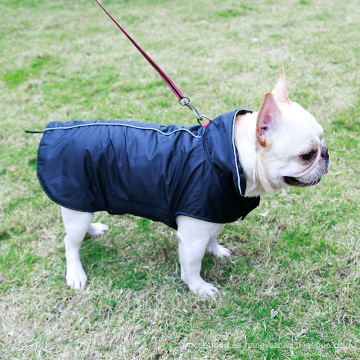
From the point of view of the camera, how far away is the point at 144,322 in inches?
102

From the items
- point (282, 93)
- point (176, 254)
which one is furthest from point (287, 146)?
point (176, 254)

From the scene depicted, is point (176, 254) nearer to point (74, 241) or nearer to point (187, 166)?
point (74, 241)

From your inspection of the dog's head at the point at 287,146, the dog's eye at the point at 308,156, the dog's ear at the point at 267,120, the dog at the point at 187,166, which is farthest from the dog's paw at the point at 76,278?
the dog's eye at the point at 308,156

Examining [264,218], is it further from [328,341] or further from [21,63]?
[21,63]

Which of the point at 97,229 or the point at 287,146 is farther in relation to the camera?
the point at 97,229

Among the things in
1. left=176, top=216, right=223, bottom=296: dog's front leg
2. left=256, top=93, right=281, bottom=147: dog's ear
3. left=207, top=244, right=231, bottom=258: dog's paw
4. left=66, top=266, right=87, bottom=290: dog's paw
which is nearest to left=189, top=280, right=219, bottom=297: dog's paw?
left=176, top=216, right=223, bottom=296: dog's front leg

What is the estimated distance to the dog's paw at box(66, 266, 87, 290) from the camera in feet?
9.37

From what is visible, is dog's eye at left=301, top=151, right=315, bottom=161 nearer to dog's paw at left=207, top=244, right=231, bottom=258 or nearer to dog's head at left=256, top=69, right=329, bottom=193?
dog's head at left=256, top=69, right=329, bottom=193

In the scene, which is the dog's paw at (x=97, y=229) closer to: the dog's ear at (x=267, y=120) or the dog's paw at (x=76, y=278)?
the dog's paw at (x=76, y=278)

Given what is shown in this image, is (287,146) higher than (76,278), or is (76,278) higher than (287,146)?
(287,146)

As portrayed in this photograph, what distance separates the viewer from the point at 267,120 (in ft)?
6.86

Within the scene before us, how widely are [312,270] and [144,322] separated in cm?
137

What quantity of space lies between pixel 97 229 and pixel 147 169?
1.27m

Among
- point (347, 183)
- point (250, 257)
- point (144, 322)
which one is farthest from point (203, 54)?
point (144, 322)
